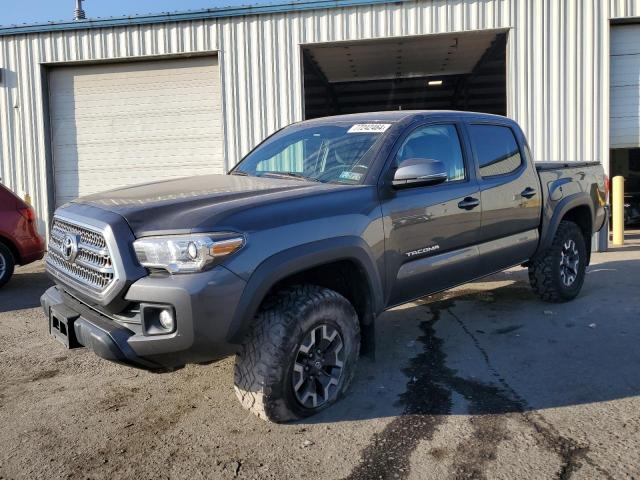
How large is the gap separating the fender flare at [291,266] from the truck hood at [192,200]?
30cm

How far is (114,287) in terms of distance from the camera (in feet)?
9.71

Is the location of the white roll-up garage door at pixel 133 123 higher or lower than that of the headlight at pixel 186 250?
higher

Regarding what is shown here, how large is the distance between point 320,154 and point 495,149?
170cm

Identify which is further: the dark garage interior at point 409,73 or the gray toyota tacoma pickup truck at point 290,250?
the dark garage interior at point 409,73

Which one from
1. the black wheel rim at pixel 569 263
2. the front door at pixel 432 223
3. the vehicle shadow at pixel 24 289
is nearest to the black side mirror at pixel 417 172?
the front door at pixel 432 223

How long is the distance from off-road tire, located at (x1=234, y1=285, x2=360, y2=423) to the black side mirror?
0.88 metres

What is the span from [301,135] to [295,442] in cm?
241

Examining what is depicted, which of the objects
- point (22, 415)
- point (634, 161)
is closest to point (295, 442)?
point (22, 415)

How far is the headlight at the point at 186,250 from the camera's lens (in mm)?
2881

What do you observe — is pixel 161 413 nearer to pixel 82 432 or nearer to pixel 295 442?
pixel 82 432

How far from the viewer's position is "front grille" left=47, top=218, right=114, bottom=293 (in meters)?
3.06

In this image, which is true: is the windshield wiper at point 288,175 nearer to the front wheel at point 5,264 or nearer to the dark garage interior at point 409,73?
the front wheel at point 5,264

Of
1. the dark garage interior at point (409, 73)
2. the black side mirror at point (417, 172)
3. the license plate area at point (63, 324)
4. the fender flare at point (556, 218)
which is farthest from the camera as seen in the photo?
the dark garage interior at point (409, 73)

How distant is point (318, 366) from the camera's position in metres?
3.41
